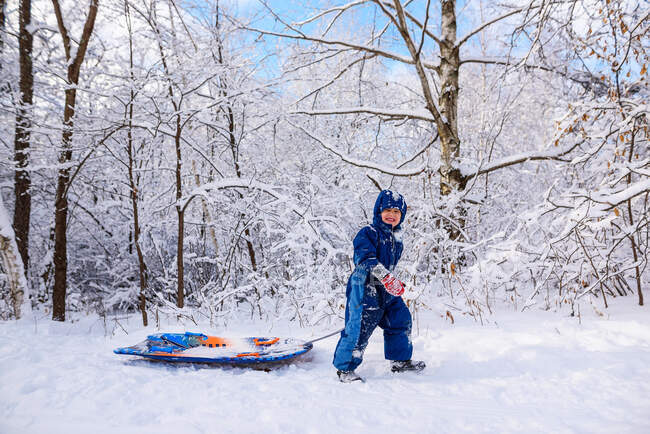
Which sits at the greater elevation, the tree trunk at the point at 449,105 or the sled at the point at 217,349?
the tree trunk at the point at 449,105

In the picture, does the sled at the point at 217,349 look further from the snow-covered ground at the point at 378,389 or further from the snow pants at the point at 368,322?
the snow pants at the point at 368,322

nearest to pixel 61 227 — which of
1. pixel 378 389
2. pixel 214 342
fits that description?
pixel 214 342

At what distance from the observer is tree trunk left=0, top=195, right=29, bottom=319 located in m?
6.02

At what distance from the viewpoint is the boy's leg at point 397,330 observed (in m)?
2.92

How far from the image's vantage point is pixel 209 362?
3.18 metres

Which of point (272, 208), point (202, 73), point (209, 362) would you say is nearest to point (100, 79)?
point (202, 73)

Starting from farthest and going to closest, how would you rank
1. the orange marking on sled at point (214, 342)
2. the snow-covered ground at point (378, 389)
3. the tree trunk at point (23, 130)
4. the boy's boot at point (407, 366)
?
1. the tree trunk at point (23, 130)
2. the orange marking on sled at point (214, 342)
3. the boy's boot at point (407, 366)
4. the snow-covered ground at point (378, 389)

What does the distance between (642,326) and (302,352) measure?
2.80m

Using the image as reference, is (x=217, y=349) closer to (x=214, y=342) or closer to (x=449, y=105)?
(x=214, y=342)

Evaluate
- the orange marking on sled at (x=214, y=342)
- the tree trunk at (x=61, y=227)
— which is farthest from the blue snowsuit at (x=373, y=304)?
the tree trunk at (x=61, y=227)

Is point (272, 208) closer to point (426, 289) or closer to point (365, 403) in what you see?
point (426, 289)

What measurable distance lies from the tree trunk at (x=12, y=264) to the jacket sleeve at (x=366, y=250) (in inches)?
240

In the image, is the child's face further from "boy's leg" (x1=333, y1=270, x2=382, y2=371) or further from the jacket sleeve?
"boy's leg" (x1=333, y1=270, x2=382, y2=371)

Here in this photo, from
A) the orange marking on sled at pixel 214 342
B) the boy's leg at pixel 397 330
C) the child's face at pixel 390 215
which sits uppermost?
the child's face at pixel 390 215
